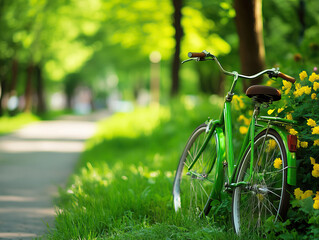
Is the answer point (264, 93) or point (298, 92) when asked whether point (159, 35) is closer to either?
point (298, 92)

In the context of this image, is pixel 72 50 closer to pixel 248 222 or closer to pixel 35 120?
pixel 35 120

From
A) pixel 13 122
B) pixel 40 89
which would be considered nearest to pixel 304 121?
pixel 13 122

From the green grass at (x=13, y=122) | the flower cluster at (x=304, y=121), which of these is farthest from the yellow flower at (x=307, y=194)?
the green grass at (x=13, y=122)

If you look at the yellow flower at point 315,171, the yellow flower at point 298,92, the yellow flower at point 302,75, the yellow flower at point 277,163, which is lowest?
the yellow flower at point 315,171

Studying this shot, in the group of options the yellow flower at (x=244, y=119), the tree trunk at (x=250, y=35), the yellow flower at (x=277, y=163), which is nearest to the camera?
the yellow flower at (x=277, y=163)

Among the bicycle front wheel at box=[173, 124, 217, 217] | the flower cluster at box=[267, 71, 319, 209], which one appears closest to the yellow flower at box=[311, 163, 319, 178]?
the flower cluster at box=[267, 71, 319, 209]

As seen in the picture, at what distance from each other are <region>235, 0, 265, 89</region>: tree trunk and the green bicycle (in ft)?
11.0

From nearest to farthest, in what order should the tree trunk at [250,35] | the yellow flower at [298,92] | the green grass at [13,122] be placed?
the yellow flower at [298,92]
the tree trunk at [250,35]
the green grass at [13,122]

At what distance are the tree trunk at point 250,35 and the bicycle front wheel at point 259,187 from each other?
12.9 feet

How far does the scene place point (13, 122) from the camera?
23.2 metres

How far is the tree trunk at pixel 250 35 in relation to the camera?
7329 millimetres

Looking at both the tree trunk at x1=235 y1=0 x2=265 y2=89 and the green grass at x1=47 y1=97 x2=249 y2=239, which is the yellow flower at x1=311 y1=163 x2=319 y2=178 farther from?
the tree trunk at x1=235 y1=0 x2=265 y2=89

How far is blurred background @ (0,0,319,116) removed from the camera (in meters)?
7.72

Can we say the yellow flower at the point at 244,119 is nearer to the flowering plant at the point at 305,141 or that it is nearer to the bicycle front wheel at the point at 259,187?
the flowering plant at the point at 305,141
